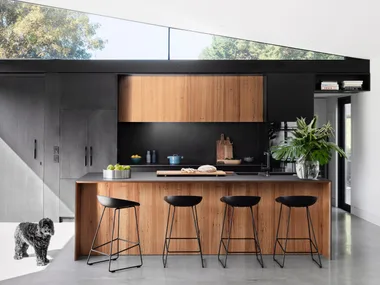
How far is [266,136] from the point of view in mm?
7820

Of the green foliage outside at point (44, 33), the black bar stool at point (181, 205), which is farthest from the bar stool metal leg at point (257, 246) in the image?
the green foliage outside at point (44, 33)

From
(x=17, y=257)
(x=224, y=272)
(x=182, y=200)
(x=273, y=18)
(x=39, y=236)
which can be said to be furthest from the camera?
(x=273, y=18)

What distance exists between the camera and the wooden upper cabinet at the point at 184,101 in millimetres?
7621

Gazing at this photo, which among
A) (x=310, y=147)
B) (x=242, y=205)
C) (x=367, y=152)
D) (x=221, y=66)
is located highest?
(x=221, y=66)

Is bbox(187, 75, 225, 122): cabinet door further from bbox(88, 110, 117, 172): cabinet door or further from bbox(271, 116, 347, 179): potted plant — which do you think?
bbox(271, 116, 347, 179): potted plant

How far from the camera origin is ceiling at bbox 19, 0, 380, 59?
18.2 feet

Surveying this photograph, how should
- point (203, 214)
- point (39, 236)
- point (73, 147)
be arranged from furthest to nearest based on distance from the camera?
1. point (73, 147)
2. point (203, 214)
3. point (39, 236)

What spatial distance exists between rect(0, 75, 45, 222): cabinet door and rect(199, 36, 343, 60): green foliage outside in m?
3.09

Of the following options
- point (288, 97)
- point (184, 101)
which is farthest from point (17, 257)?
point (288, 97)

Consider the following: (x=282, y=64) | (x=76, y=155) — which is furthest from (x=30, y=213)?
(x=282, y=64)

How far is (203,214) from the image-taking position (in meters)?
5.40

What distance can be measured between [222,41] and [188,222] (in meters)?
3.67

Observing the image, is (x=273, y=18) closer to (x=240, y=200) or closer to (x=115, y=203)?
(x=240, y=200)

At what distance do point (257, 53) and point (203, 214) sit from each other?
3486 mm
